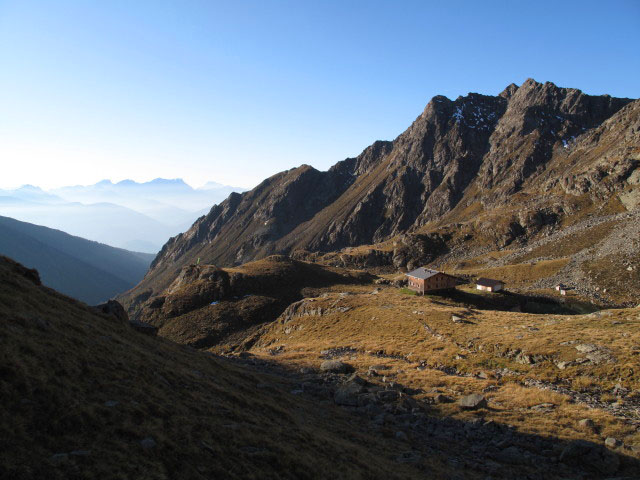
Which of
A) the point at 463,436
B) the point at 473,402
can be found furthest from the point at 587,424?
the point at 463,436

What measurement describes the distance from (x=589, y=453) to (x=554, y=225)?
147 metres

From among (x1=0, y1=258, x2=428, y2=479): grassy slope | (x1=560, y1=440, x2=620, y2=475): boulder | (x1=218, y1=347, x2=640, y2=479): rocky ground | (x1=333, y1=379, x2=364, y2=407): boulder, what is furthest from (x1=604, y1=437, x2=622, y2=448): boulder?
(x1=333, y1=379, x2=364, y2=407): boulder

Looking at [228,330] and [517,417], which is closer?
[517,417]

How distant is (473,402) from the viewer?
2591cm

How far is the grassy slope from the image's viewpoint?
440 inches

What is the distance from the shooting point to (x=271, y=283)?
95.6 m

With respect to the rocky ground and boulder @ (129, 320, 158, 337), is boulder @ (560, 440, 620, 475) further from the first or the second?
boulder @ (129, 320, 158, 337)

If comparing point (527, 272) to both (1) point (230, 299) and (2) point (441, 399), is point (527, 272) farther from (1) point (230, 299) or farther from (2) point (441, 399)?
(2) point (441, 399)

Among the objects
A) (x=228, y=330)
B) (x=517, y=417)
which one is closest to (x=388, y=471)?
(x=517, y=417)

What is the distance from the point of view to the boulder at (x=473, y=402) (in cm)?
2573

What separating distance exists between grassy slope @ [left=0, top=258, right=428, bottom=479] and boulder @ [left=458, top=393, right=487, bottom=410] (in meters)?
8.06

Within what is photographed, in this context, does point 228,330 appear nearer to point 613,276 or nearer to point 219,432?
point 219,432

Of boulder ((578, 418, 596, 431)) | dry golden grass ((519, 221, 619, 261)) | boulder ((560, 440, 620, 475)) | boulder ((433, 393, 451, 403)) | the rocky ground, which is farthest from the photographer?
dry golden grass ((519, 221, 619, 261))

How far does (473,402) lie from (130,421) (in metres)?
23.3
